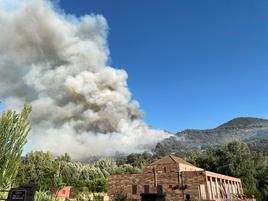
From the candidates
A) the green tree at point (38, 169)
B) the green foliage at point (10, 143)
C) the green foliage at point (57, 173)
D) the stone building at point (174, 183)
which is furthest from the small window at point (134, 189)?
the green foliage at point (10, 143)

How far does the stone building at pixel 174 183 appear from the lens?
41469mm

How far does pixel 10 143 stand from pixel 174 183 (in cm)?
3184

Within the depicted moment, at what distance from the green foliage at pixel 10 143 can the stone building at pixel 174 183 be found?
28.2m

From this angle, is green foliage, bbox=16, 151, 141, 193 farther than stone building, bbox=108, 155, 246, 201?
Yes

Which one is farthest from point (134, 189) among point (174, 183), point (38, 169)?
point (38, 169)

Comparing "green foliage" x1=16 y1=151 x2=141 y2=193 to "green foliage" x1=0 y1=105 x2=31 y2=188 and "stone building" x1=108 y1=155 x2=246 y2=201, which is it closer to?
"stone building" x1=108 y1=155 x2=246 y2=201

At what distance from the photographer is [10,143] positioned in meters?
16.1

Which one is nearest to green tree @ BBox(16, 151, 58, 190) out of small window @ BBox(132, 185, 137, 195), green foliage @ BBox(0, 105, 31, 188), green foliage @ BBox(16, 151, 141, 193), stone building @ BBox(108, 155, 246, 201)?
green foliage @ BBox(16, 151, 141, 193)

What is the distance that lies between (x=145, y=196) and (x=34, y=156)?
61.7 m

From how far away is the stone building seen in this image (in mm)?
41469

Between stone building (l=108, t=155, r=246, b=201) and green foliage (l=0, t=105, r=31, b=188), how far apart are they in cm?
2815

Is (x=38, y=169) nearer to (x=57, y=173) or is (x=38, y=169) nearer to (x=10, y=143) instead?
(x=57, y=173)

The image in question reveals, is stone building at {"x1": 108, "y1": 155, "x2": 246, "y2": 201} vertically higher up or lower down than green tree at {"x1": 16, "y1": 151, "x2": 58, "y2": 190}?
lower down

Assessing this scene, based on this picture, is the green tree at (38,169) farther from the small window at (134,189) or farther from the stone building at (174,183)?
the small window at (134,189)
